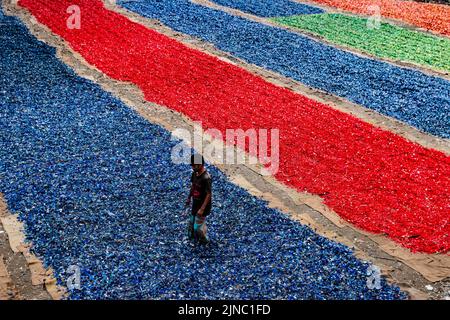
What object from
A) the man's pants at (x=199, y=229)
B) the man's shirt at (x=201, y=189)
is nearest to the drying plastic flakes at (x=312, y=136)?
the man's pants at (x=199, y=229)

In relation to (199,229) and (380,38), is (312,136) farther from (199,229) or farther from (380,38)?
(380,38)

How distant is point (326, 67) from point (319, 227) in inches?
444

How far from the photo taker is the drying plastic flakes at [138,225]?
333 inches

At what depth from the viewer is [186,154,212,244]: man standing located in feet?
29.1

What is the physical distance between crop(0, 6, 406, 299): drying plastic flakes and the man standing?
0.44 metres

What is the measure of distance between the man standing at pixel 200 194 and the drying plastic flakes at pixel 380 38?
15.0 metres

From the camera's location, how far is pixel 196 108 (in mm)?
16109

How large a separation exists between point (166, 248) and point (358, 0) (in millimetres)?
27665

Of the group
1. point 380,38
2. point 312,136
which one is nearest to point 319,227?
point 312,136

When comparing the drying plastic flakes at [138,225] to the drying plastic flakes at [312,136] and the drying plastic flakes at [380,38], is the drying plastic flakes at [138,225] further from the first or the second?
the drying plastic flakes at [380,38]

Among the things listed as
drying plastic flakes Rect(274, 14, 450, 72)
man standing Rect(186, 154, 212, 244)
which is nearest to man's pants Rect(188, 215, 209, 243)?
man standing Rect(186, 154, 212, 244)

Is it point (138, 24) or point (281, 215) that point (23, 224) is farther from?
point (138, 24)

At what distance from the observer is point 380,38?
24.5 m

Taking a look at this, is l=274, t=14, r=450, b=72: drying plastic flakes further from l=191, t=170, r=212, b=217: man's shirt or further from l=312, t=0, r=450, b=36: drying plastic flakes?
l=191, t=170, r=212, b=217: man's shirt
